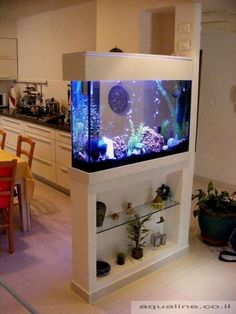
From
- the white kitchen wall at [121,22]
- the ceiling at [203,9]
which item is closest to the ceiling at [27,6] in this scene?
the ceiling at [203,9]

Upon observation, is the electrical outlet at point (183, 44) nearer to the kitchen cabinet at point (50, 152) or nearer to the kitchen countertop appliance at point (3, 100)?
the kitchen cabinet at point (50, 152)

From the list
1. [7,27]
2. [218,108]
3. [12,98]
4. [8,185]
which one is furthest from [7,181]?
[7,27]

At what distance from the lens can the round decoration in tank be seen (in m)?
2.44

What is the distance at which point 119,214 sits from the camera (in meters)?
2.91

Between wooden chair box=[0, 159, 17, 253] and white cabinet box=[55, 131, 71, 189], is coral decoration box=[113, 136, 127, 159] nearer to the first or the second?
wooden chair box=[0, 159, 17, 253]

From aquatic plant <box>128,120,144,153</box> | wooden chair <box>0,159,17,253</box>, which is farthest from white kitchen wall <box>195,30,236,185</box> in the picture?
wooden chair <box>0,159,17,253</box>

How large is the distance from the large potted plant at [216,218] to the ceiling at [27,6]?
3053 millimetres

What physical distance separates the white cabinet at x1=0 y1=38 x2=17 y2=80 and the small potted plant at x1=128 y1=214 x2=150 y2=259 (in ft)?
14.1

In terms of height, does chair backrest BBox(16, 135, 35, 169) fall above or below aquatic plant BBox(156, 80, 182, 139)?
below

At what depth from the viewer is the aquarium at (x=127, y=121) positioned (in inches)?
92.0

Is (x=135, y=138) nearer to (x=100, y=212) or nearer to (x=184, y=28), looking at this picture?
(x=100, y=212)

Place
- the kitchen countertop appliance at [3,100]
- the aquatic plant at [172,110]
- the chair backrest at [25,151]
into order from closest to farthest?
the aquatic plant at [172,110], the chair backrest at [25,151], the kitchen countertop appliance at [3,100]

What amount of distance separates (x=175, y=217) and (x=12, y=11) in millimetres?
4604

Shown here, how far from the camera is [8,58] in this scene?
6262 millimetres
